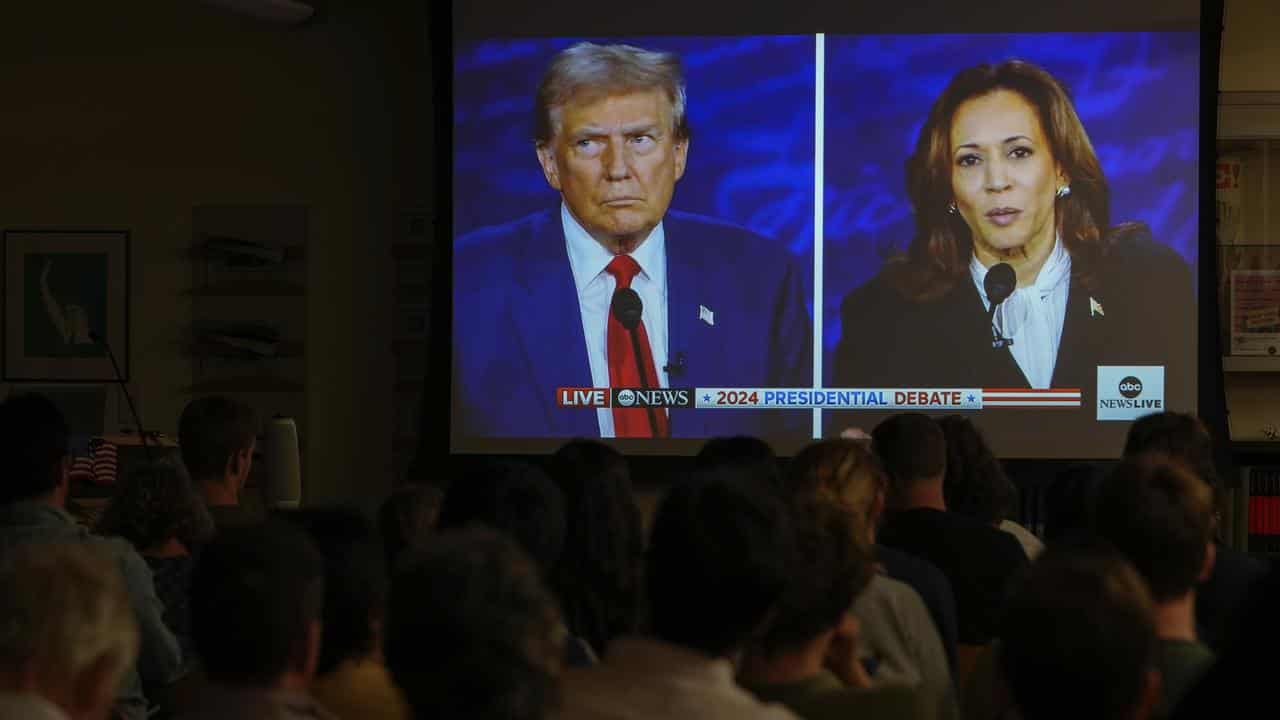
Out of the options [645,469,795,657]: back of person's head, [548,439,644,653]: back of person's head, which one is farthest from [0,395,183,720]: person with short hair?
[645,469,795,657]: back of person's head

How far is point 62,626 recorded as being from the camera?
147 centimetres

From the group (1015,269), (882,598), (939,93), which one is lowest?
(882,598)

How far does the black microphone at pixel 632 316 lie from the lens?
6129mm

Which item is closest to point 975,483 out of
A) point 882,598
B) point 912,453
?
point 912,453

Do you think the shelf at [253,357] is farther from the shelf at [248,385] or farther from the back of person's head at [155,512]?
the back of person's head at [155,512]

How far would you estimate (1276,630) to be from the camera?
106cm

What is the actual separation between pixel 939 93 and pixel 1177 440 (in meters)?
3.25

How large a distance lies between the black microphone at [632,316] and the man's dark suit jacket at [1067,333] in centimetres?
87

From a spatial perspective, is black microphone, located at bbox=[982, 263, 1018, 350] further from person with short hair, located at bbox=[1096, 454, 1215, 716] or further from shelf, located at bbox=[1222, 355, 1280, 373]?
person with short hair, located at bbox=[1096, 454, 1215, 716]

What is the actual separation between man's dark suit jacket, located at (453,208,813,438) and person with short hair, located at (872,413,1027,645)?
2.85 meters

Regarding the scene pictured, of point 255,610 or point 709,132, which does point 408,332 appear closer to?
point 709,132

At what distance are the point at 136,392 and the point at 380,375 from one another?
127cm

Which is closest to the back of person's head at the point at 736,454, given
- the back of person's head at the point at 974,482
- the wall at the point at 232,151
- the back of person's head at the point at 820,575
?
the back of person's head at the point at 974,482

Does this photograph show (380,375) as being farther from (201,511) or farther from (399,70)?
(201,511)
